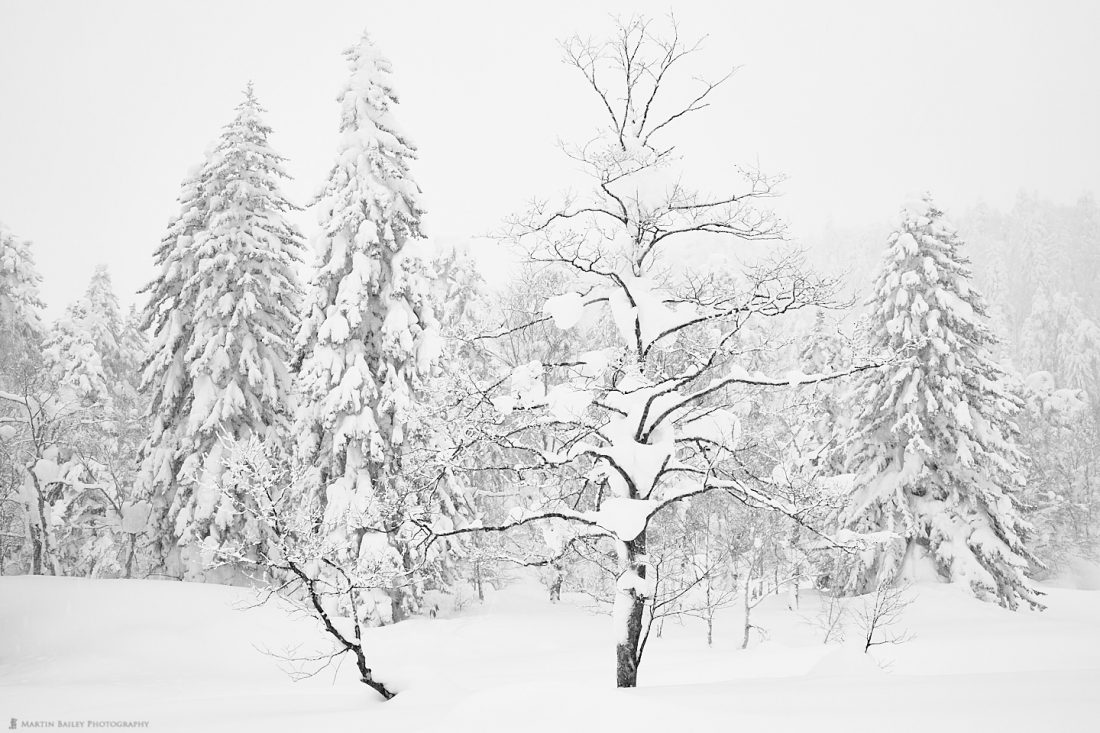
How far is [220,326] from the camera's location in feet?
57.6

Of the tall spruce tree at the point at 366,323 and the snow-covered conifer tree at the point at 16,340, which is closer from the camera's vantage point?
the tall spruce tree at the point at 366,323

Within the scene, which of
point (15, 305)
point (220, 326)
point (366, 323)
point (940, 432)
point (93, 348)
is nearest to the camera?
point (366, 323)

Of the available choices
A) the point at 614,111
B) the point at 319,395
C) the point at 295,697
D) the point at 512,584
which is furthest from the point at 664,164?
the point at 512,584

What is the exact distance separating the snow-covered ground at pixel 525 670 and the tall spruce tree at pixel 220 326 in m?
2.95

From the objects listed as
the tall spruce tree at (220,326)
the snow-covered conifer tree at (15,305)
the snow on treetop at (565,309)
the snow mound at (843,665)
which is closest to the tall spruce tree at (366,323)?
the tall spruce tree at (220,326)

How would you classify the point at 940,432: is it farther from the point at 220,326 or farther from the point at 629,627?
the point at 220,326

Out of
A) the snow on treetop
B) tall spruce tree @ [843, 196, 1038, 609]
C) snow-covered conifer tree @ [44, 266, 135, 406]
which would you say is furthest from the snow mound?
snow-covered conifer tree @ [44, 266, 135, 406]

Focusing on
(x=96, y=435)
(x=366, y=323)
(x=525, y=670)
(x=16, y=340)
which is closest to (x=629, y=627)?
(x=525, y=670)

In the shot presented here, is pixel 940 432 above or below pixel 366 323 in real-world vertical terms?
below

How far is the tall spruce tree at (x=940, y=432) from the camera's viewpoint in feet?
60.6

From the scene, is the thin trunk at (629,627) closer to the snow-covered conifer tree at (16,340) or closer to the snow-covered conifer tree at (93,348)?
the snow-covered conifer tree at (93,348)

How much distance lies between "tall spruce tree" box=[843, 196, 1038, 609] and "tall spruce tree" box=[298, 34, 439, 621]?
12.6m

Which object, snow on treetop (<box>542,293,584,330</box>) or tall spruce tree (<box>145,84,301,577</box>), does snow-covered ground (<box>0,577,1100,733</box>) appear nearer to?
tall spruce tree (<box>145,84,301,577</box>)

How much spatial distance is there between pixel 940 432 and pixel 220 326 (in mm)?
20025
